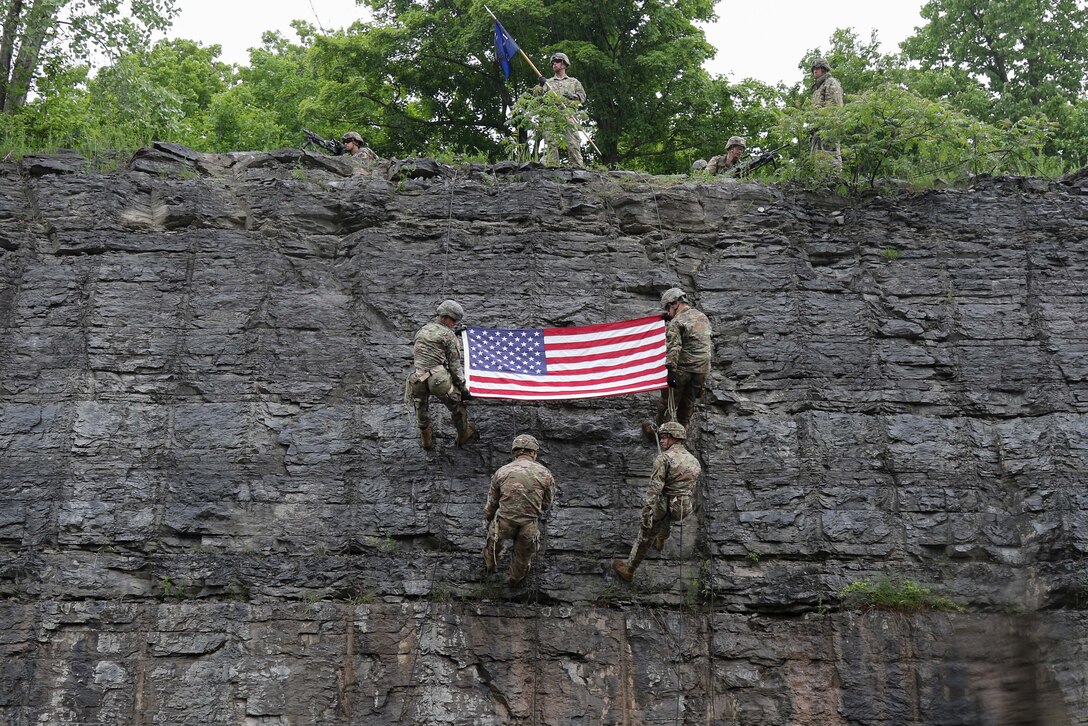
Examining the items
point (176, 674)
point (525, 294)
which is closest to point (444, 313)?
point (525, 294)

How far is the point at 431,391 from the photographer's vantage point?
14133 mm

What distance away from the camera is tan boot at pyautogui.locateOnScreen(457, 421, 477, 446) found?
14766mm

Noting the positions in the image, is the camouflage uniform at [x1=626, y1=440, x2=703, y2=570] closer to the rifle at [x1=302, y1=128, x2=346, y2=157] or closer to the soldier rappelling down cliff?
the soldier rappelling down cliff

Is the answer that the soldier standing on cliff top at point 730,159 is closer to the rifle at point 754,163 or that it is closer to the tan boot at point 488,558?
the rifle at point 754,163

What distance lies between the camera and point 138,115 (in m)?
18.9

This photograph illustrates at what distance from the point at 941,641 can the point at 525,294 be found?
6.08m

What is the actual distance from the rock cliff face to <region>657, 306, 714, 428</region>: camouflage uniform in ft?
3.14

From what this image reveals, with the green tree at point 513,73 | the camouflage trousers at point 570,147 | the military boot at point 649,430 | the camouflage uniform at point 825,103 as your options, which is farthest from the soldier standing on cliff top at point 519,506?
the green tree at point 513,73

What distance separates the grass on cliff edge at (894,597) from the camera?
1411 centimetres

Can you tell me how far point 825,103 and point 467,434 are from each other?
737cm

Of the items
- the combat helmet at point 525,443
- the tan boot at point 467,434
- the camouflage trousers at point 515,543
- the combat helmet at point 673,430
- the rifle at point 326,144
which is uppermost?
the rifle at point 326,144

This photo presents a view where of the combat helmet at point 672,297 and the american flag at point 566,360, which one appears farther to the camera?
the combat helmet at point 672,297

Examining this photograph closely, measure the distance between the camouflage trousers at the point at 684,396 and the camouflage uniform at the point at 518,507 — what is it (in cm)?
180

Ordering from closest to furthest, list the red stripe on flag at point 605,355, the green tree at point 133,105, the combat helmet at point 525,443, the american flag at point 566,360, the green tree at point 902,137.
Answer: the combat helmet at point 525,443
the american flag at point 566,360
the red stripe on flag at point 605,355
the green tree at point 902,137
the green tree at point 133,105
